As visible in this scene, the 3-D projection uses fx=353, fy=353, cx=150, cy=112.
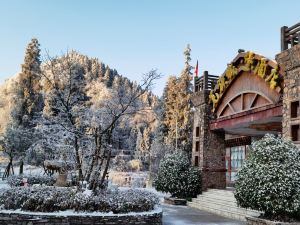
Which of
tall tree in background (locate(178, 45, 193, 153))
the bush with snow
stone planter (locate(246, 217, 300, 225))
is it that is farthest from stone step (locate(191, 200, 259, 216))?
tall tree in background (locate(178, 45, 193, 153))

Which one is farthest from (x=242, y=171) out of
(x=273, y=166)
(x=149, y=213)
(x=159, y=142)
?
(x=159, y=142)

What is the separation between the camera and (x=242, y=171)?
1136 centimetres

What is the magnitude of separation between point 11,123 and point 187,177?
22.3 meters

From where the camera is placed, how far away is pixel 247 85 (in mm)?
16109

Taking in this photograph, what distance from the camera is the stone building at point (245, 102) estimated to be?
39.5ft

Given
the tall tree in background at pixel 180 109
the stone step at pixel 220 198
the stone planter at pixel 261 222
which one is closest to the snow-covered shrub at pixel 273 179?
the stone planter at pixel 261 222

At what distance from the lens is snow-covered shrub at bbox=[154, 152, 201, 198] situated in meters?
18.8

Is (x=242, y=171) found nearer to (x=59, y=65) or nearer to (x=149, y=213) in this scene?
(x=149, y=213)

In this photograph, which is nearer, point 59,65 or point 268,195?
point 268,195

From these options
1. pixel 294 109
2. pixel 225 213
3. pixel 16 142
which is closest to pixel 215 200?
pixel 225 213

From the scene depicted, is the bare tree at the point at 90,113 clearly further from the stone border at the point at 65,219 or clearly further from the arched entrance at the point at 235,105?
the arched entrance at the point at 235,105

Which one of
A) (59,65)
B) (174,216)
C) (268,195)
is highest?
(59,65)

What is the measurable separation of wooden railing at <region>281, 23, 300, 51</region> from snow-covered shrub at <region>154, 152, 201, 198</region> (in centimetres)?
877

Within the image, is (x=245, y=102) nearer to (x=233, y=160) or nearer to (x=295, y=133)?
(x=295, y=133)
